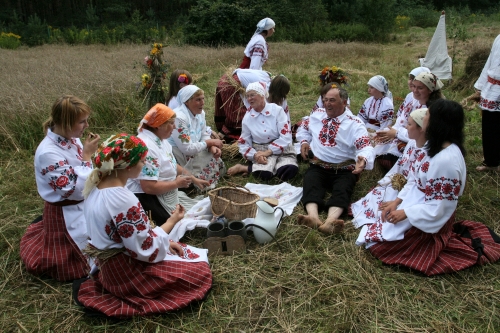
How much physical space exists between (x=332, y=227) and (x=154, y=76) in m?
4.53

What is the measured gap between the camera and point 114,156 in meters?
2.40

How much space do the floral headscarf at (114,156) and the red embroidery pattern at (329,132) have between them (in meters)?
2.50

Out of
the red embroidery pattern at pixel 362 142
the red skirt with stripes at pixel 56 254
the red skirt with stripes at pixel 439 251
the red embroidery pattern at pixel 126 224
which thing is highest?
the red embroidery pattern at pixel 126 224

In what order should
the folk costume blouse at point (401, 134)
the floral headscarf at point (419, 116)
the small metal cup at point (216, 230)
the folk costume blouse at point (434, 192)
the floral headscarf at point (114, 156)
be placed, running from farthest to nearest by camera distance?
the folk costume blouse at point (401, 134) → the small metal cup at point (216, 230) → the floral headscarf at point (419, 116) → the folk costume blouse at point (434, 192) → the floral headscarf at point (114, 156)

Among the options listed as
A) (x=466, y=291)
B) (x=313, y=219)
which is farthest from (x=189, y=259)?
(x=466, y=291)

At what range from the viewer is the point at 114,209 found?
240cm

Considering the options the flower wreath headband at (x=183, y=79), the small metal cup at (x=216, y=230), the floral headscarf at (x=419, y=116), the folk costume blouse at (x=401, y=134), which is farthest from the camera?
the flower wreath headband at (x=183, y=79)

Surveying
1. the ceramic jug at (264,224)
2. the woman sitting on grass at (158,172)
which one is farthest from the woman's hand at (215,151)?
the ceramic jug at (264,224)

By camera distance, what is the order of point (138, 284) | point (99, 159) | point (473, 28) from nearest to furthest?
1. point (99, 159)
2. point (138, 284)
3. point (473, 28)

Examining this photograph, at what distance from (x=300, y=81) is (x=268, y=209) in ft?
22.0

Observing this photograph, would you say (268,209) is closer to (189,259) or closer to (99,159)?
(189,259)

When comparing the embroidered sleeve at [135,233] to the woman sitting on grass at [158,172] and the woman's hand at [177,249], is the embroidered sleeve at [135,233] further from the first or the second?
the woman sitting on grass at [158,172]

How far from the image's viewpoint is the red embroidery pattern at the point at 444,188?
2949 mm

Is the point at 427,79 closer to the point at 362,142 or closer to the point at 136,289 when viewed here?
the point at 362,142
